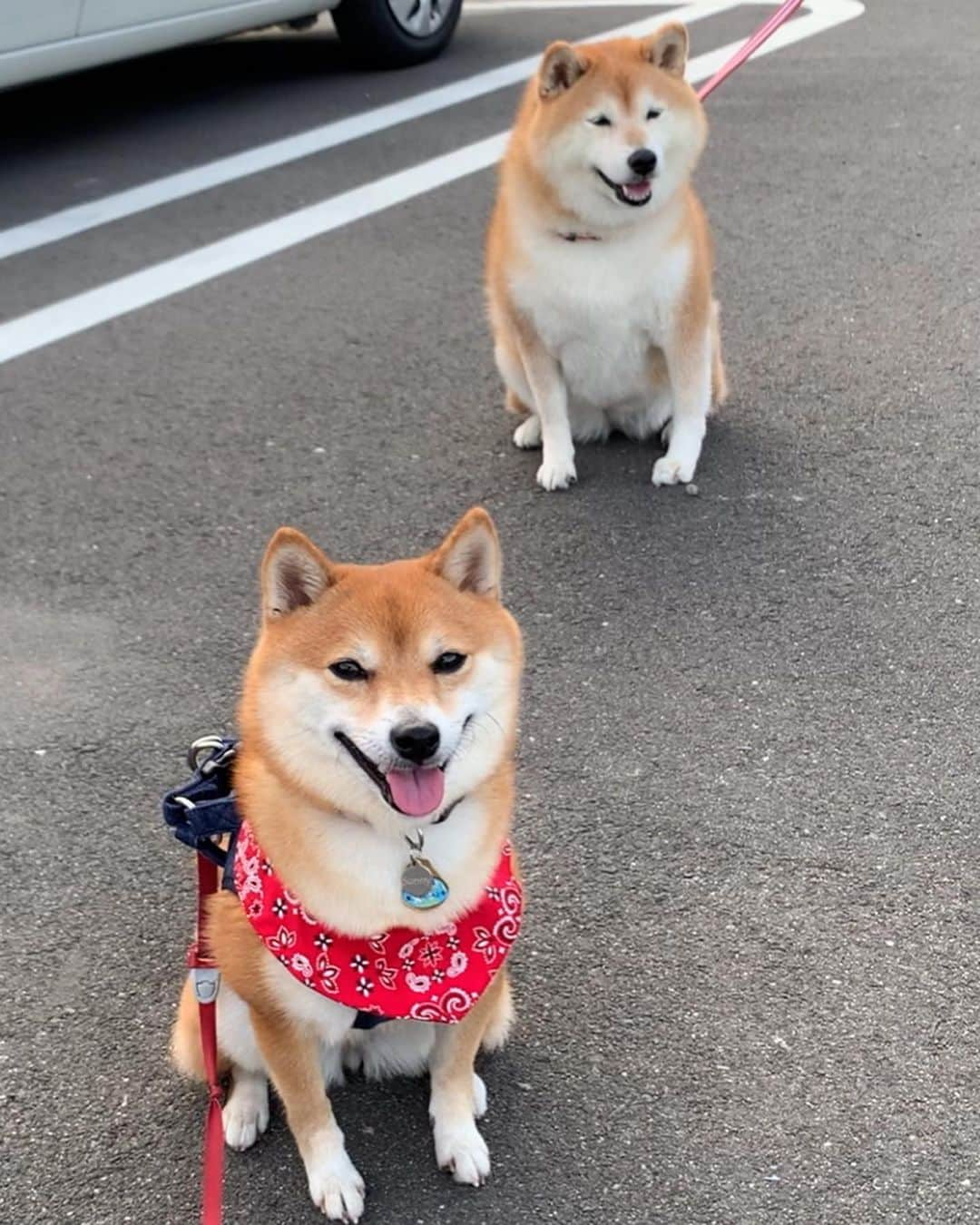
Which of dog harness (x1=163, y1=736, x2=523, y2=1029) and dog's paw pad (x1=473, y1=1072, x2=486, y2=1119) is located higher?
dog harness (x1=163, y1=736, x2=523, y2=1029)

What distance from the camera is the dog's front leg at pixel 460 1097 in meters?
2.38

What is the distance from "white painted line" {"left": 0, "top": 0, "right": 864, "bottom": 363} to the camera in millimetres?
5508

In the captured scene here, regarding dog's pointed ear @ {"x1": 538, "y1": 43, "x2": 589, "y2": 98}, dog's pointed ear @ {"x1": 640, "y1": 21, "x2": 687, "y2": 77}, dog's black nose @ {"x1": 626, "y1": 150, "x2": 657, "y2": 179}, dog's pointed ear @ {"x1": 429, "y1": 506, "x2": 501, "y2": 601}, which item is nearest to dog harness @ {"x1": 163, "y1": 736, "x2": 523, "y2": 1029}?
dog's pointed ear @ {"x1": 429, "y1": 506, "x2": 501, "y2": 601}

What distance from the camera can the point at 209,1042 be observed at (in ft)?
7.87

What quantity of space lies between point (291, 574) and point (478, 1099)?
0.93 meters

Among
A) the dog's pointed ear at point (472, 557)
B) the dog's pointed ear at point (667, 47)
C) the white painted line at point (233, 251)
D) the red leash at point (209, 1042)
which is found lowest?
the white painted line at point (233, 251)

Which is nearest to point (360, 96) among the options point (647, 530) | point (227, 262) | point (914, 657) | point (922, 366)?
point (227, 262)

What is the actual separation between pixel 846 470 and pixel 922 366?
0.80m

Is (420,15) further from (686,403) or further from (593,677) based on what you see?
(593,677)

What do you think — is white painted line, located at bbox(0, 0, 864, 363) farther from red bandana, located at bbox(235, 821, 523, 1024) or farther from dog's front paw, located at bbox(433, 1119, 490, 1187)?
dog's front paw, located at bbox(433, 1119, 490, 1187)

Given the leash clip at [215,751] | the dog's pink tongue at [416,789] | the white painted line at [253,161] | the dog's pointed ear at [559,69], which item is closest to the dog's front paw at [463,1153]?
the dog's pink tongue at [416,789]

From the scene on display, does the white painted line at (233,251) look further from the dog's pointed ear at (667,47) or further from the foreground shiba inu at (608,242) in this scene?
the dog's pointed ear at (667,47)

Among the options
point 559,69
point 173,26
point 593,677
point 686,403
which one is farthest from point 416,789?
point 173,26

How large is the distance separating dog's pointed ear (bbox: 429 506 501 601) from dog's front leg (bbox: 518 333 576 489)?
201 cm
